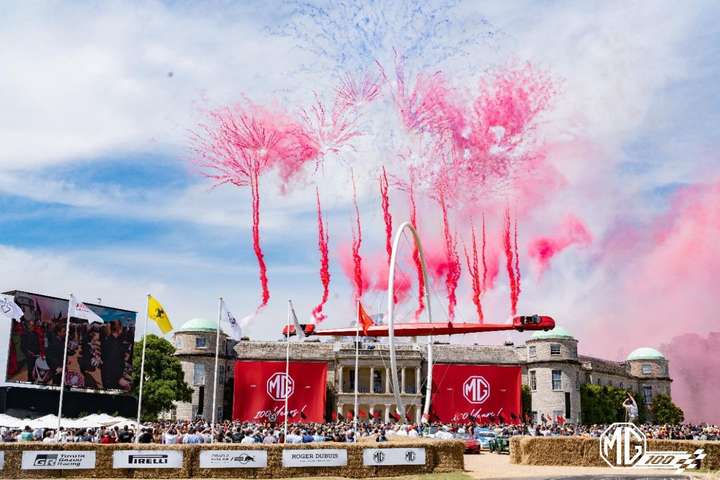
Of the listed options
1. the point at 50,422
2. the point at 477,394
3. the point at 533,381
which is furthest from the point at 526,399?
the point at 50,422

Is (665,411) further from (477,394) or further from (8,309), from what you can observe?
(8,309)

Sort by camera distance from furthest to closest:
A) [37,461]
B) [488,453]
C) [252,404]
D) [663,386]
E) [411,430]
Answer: [663,386] → [252,404] → [488,453] → [411,430] → [37,461]

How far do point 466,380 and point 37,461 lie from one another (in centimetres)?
7371

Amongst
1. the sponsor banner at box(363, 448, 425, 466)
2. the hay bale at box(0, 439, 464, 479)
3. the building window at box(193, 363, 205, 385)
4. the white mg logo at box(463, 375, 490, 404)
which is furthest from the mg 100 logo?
the building window at box(193, 363, 205, 385)

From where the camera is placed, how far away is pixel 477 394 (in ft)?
317

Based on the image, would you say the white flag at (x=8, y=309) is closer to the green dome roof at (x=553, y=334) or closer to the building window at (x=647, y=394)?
the green dome roof at (x=553, y=334)

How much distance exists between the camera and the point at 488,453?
154 feet

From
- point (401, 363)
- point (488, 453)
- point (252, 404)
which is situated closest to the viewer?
point (488, 453)

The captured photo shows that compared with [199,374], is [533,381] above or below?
below

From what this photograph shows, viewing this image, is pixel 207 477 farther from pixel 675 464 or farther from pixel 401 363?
pixel 401 363

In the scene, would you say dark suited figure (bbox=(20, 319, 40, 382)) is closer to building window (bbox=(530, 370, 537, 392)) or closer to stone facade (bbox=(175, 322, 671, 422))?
stone facade (bbox=(175, 322, 671, 422))

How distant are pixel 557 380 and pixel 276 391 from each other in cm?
3955

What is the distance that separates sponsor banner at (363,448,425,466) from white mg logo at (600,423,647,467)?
941cm


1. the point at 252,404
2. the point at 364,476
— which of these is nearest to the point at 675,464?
the point at 364,476
